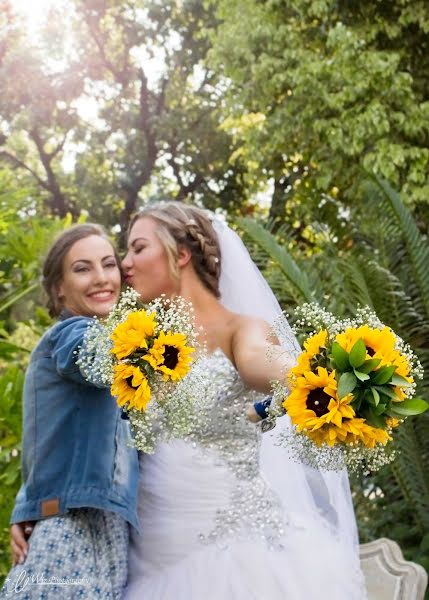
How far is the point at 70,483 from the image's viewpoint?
2.04 m

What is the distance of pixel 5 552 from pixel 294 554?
8.20 feet

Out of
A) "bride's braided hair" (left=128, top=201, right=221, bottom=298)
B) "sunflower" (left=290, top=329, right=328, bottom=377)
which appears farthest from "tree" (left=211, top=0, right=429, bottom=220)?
"sunflower" (left=290, top=329, right=328, bottom=377)

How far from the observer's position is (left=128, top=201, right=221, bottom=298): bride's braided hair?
92.2 inches

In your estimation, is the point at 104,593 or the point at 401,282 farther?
the point at 401,282

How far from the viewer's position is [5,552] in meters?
4.20

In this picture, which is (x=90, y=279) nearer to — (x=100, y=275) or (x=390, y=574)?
(x=100, y=275)

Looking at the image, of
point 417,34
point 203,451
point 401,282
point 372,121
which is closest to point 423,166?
point 372,121

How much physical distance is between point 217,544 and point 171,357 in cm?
67

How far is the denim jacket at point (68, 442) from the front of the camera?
2.02 metres

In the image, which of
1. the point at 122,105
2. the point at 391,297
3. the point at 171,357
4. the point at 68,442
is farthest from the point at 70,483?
the point at 122,105

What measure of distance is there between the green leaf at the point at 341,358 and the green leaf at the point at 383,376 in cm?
5

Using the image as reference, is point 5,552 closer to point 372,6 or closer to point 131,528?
point 131,528

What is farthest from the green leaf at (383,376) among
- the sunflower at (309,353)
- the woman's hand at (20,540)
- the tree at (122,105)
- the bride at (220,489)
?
the tree at (122,105)

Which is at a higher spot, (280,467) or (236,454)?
(236,454)
